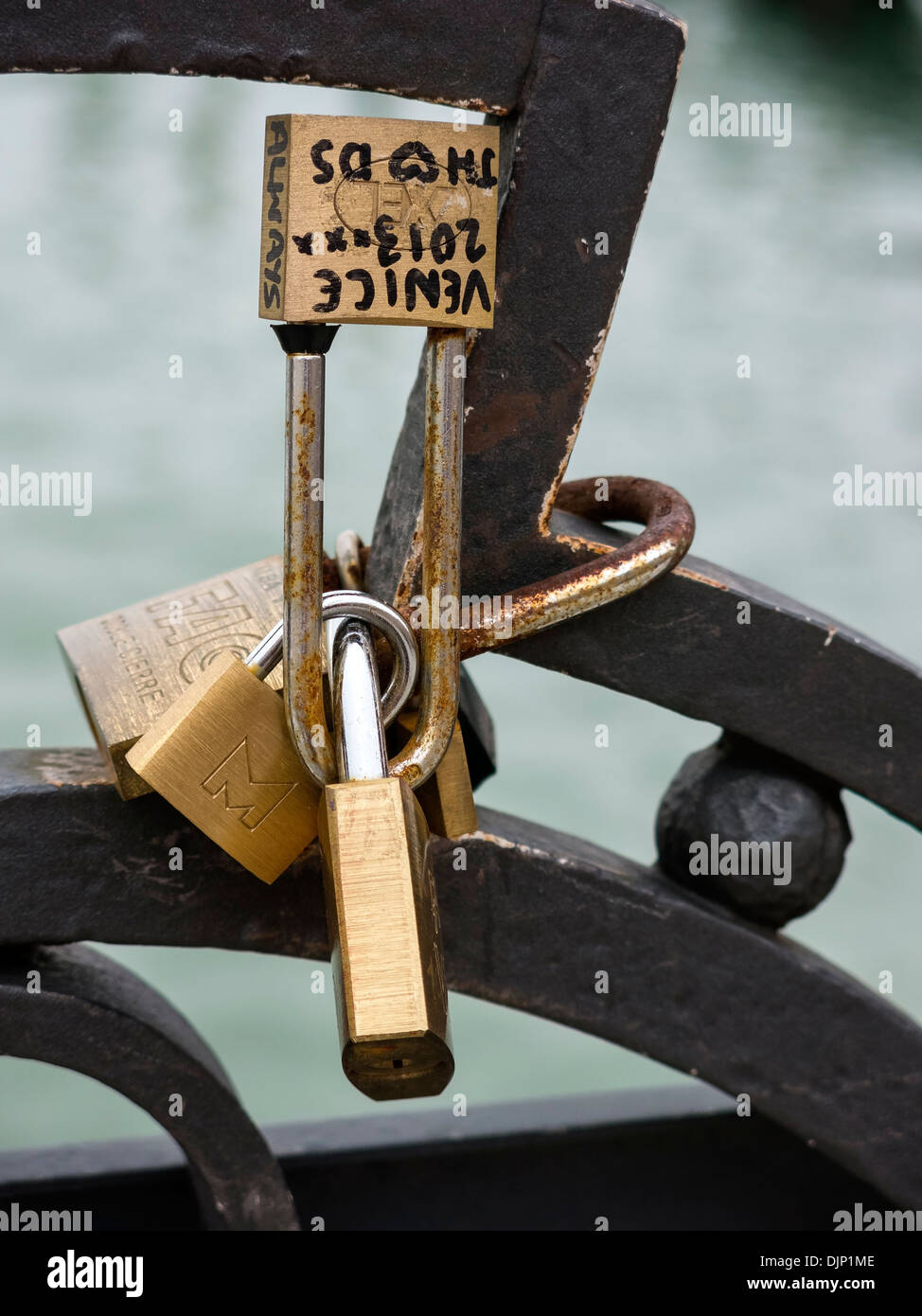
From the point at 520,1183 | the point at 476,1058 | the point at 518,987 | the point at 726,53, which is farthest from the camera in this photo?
the point at 726,53

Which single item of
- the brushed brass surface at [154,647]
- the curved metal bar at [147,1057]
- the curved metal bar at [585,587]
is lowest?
the curved metal bar at [147,1057]

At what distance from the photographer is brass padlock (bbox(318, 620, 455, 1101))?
0.44m

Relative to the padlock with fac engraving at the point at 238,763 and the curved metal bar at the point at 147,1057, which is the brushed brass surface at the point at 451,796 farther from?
the curved metal bar at the point at 147,1057

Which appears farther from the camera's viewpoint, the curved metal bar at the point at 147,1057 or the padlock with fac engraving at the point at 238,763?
the curved metal bar at the point at 147,1057

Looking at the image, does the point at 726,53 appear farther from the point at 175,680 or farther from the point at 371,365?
the point at 175,680

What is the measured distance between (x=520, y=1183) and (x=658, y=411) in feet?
3.91

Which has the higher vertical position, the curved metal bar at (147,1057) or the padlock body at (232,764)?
the padlock body at (232,764)

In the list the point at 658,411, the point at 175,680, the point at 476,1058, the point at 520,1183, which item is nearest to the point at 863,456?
the point at 658,411

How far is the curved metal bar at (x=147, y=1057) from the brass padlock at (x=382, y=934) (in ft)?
0.72

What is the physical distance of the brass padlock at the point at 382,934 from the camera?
1.44 feet

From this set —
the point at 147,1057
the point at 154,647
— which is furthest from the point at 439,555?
the point at 147,1057

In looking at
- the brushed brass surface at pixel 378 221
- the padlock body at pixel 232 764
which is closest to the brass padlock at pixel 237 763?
the padlock body at pixel 232 764

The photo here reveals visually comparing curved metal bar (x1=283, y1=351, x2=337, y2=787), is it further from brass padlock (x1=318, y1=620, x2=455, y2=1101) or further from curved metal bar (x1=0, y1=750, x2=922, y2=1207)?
curved metal bar (x1=0, y1=750, x2=922, y2=1207)

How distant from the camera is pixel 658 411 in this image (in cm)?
189
